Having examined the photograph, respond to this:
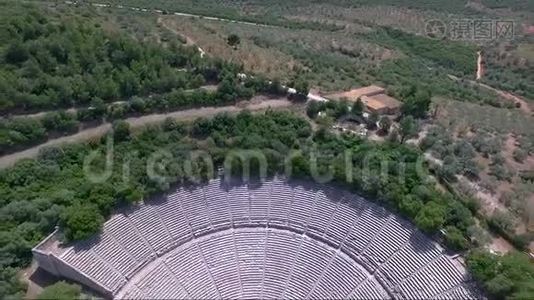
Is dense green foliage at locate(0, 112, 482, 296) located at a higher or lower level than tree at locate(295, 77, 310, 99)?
lower

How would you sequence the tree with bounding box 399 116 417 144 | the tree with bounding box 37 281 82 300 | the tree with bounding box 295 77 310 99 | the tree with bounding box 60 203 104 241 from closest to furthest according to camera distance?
1. the tree with bounding box 37 281 82 300
2. the tree with bounding box 60 203 104 241
3. the tree with bounding box 399 116 417 144
4. the tree with bounding box 295 77 310 99

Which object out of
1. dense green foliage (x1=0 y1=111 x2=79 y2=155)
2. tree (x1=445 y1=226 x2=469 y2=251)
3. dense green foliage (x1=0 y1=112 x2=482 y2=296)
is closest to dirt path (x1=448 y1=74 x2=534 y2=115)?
dense green foliage (x1=0 y1=112 x2=482 y2=296)

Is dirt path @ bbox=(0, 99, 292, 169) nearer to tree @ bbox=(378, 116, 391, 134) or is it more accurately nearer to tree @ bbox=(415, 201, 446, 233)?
tree @ bbox=(378, 116, 391, 134)

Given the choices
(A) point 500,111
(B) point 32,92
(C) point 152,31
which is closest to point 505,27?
(A) point 500,111

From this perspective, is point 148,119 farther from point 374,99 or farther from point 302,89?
point 374,99

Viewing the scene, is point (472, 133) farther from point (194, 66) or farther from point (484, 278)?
point (194, 66)

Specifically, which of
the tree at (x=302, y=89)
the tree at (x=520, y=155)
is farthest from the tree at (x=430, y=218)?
the tree at (x=302, y=89)
